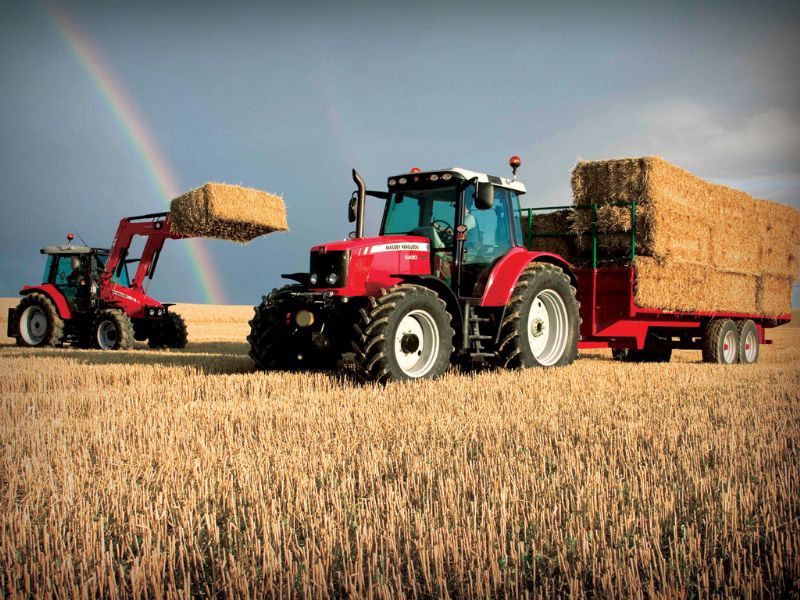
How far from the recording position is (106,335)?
1466 cm

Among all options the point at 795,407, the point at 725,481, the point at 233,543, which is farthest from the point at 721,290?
the point at 233,543

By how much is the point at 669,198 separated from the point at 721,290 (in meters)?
2.25

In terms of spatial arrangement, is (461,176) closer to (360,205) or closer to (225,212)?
(360,205)

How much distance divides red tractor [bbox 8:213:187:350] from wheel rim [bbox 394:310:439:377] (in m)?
8.87

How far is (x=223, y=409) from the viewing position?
226 inches

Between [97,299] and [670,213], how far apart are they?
11.5m

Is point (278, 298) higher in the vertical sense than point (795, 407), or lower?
higher

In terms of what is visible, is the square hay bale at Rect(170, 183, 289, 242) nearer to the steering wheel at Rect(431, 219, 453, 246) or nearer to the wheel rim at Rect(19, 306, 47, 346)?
the wheel rim at Rect(19, 306, 47, 346)

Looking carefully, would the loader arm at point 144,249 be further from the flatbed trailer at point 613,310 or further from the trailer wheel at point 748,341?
the trailer wheel at point 748,341

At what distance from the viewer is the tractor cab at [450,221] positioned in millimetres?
7930

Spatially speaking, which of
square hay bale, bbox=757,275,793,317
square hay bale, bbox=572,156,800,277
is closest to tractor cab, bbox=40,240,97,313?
square hay bale, bbox=572,156,800,277

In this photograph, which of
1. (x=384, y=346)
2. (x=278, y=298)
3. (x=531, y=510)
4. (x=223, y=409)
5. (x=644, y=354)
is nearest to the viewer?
(x=531, y=510)

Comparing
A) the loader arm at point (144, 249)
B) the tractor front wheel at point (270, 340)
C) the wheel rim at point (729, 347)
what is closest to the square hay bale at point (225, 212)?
the loader arm at point (144, 249)

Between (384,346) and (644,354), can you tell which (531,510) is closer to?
(384,346)
